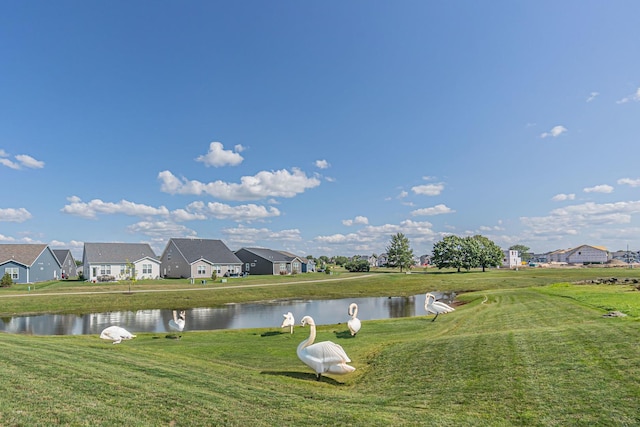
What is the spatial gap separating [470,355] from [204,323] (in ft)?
73.9

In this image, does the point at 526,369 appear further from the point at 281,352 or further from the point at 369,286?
the point at 369,286

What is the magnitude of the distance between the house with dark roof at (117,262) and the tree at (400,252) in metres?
63.1

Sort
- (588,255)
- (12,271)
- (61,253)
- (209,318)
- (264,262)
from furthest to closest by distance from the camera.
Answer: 1. (588,255)
2. (264,262)
3. (61,253)
4. (12,271)
5. (209,318)

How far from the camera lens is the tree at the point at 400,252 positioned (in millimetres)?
102750

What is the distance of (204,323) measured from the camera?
28672mm

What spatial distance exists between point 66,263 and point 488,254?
100089 millimetres

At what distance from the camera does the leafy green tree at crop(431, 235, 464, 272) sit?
320 ft

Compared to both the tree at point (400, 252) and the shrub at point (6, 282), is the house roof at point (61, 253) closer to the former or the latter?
the shrub at point (6, 282)

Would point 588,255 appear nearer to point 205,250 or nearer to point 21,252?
point 205,250

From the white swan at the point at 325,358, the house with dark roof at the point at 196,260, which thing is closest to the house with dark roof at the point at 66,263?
the house with dark roof at the point at 196,260

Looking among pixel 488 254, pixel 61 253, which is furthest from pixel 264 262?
pixel 488 254

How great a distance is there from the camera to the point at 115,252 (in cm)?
6431

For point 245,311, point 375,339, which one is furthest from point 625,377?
point 245,311

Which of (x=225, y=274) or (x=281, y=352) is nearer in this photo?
(x=281, y=352)
